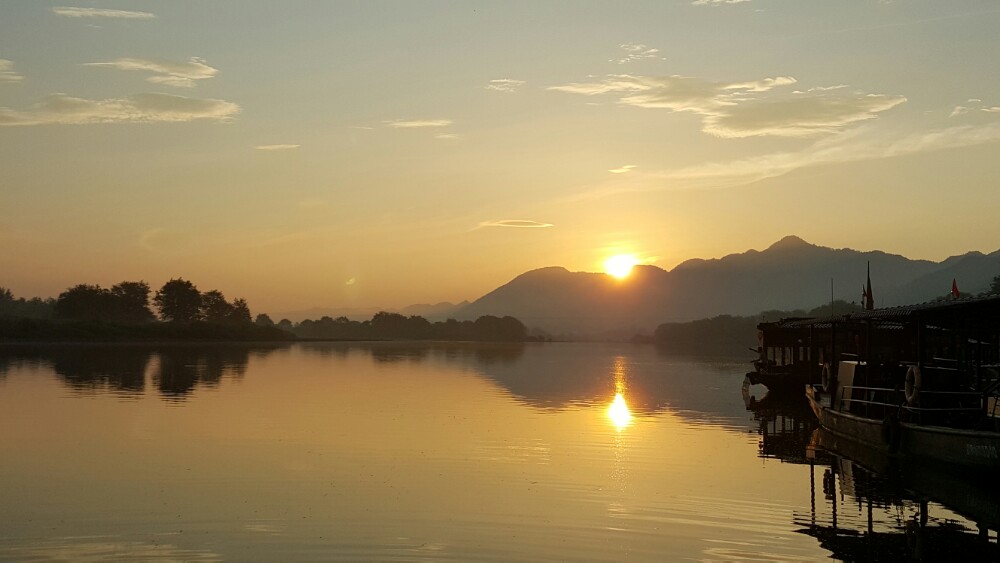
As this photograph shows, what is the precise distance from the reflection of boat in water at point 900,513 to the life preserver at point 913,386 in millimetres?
2170

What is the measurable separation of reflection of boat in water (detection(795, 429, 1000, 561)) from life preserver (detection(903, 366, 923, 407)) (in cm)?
217

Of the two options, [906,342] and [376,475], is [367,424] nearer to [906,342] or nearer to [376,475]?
[376,475]

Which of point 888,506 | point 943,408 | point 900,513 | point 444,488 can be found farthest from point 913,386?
point 444,488

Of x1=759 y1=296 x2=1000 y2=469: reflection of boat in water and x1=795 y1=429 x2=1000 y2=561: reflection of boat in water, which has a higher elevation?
x1=759 y1=296 x2=1000 y2=469: reflection of boat in water

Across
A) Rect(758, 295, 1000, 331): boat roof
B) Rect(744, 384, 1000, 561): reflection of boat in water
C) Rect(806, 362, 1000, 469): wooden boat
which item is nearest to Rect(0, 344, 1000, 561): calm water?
Rect(744, 384, 1000, 561): reflection of boat in water

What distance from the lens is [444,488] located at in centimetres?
2525

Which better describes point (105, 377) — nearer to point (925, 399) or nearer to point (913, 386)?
point (913, 386)

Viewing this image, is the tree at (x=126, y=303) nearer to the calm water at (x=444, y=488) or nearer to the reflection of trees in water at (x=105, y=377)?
the reflection of trees in water at (x=105, y=377)

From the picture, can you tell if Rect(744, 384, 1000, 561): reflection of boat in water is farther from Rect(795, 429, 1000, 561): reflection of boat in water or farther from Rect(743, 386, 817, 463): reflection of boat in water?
Rect(743, 386, 817, 463): reflection of boat in water

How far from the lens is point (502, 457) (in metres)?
31.3

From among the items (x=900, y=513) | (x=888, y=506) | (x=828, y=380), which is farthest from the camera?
(x=828, y=380)

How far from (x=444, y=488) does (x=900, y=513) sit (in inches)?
460

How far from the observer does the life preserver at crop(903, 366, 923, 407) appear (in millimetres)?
32719

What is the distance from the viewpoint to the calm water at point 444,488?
1892cm
